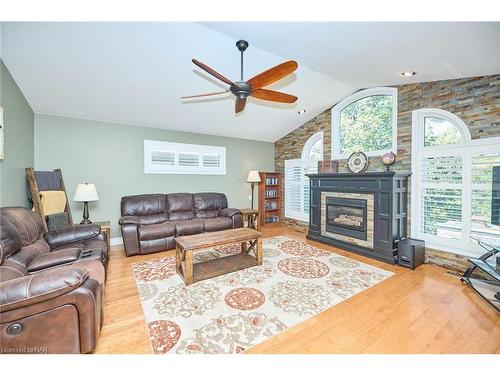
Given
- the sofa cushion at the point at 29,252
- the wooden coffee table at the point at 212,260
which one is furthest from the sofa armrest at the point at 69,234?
the wooden coffee table at the point at 212,260

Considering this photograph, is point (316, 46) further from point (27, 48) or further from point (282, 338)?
point (27, 48)

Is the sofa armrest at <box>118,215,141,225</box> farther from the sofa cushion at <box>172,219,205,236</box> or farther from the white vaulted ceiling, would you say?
the white vaulted ceiling

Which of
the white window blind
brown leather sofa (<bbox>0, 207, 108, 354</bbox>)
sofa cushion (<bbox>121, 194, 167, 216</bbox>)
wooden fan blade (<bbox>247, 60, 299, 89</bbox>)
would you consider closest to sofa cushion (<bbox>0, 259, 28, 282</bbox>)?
brown leather sofa (<bbox>0, 207, 108, 354</bbox>)

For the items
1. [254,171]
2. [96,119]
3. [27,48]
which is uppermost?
[27,48]

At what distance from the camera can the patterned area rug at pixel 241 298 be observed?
1.76 m

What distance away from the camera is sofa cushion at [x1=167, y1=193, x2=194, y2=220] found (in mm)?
4539

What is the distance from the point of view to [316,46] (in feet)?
8.43

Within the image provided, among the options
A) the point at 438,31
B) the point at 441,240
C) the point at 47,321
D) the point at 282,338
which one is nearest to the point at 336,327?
the point at 282,338

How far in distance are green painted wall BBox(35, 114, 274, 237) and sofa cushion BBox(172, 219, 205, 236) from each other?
1146 mm

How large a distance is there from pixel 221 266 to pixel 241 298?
0.80 m

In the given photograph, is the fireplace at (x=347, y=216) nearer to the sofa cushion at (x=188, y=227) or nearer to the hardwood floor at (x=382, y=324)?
the hardwood floor at (x=382, y=324)

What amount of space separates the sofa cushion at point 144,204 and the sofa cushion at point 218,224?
101 cm
